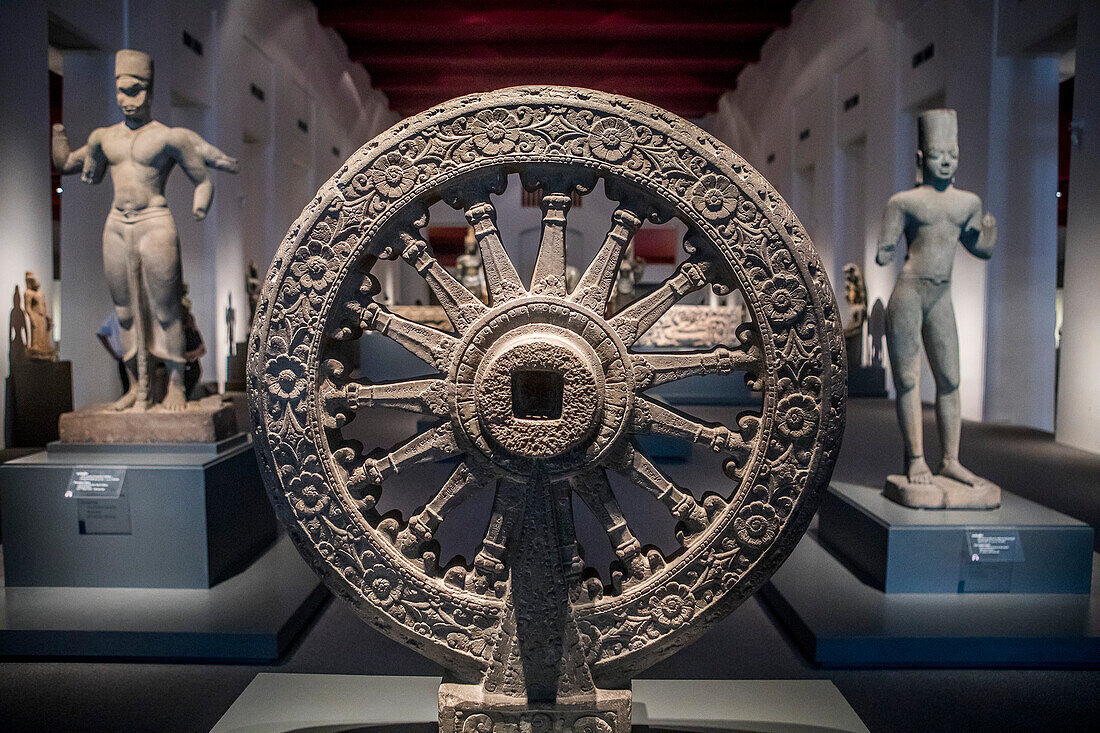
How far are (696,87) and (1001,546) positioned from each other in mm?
16085

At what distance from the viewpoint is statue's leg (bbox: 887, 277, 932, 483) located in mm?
3686

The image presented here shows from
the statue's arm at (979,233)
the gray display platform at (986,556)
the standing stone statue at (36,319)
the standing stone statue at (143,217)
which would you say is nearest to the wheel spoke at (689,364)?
the gray display platform at (986,556)

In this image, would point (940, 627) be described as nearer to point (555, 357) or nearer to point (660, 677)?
point (660, 677)

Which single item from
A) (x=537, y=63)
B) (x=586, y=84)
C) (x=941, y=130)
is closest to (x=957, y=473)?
(x=941, y=130)

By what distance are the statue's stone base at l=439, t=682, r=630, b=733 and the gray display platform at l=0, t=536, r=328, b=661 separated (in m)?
1.16

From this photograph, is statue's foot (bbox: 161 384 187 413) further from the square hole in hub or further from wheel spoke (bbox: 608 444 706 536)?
wheel spoke (bbox: 608 444 706 536)

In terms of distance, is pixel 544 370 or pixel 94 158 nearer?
pixel 544 370

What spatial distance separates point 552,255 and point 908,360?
2495mm

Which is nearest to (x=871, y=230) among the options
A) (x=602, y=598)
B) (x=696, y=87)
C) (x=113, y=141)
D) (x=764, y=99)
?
(x=764, y=99)

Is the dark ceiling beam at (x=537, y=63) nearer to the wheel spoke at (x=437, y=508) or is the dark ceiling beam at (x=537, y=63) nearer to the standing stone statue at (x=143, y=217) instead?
the standing stone statue at (x=143, y=217)

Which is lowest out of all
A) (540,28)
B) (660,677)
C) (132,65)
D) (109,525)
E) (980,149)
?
(660,677)

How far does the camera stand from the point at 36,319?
665 cm

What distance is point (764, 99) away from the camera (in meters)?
15.9

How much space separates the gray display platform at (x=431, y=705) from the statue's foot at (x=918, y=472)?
1.53m
